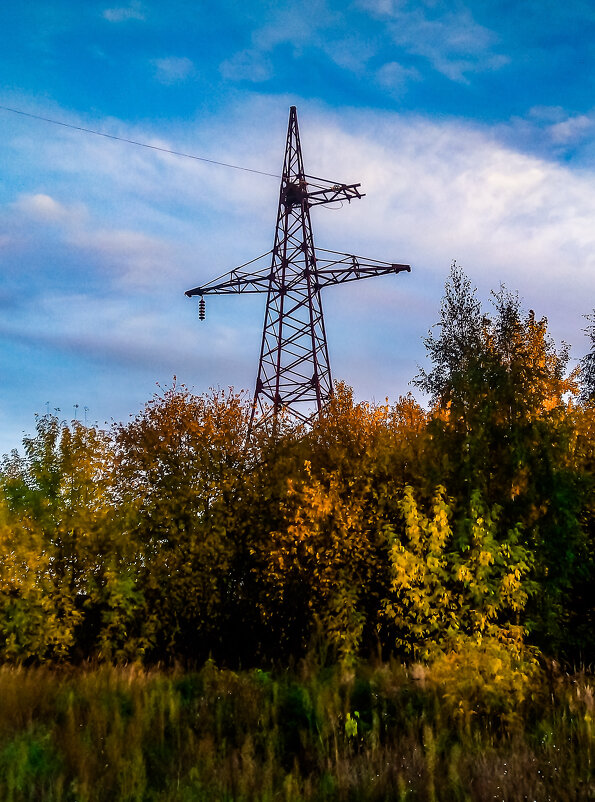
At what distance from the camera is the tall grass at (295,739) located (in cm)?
A: 708

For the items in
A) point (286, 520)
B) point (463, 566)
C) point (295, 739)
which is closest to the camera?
point (295, 739)

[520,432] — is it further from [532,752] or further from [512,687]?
[532,752]

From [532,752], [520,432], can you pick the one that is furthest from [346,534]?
[532,752]

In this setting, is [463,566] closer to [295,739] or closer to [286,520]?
[295,739]

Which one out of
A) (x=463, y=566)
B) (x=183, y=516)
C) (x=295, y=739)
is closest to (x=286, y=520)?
(x=183, y=516)

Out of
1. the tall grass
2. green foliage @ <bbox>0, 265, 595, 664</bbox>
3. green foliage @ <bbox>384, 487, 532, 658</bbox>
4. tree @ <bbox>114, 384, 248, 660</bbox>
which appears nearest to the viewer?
the tall grass

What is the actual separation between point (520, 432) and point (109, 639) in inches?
505

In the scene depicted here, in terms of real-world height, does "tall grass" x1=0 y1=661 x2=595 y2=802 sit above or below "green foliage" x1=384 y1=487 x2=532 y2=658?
below

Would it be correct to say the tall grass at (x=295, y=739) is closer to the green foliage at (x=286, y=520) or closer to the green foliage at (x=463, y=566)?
the green foliage at (x=463, y=566)

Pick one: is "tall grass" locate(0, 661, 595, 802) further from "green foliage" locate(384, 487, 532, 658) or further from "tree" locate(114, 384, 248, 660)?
"tree" locate(114, 384, 248, 660)

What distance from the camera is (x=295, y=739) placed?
911 cm

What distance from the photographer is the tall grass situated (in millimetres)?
7082

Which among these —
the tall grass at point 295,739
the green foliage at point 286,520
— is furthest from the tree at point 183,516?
the tall grass at point 295,739

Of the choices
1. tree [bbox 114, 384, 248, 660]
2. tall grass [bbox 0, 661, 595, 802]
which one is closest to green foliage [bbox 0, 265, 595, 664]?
tree [bbox 114, 384, 248, 660]
